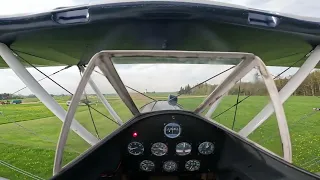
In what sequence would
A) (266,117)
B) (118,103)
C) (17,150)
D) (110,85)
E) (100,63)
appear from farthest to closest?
(17,150) → (266,117) → (118,103) → (110,85) → (100,63)

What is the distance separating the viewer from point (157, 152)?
6.48ft

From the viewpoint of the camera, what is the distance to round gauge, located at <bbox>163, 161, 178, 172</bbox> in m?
2.02

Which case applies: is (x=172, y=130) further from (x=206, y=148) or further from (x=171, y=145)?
(x=206, y=148)

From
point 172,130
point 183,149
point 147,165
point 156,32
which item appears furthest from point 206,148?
point 156,32

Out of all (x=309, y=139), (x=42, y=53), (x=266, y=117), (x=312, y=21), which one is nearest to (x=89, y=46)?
(x=42, y=53)

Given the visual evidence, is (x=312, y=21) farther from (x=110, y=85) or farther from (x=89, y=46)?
(x=89, y=46)

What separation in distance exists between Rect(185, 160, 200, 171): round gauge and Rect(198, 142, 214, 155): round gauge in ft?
0.28

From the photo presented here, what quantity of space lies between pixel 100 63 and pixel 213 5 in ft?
2.82

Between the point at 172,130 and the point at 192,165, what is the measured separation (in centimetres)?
32

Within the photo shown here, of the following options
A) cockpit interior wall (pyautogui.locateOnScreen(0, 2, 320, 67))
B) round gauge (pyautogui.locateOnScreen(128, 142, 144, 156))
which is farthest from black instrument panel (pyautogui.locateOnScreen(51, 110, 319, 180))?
cockpit interior wall (pyautogui.locateOnScreen(0, 2, 320, 67))

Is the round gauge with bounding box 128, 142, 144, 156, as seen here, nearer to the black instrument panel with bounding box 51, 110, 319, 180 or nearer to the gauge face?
the black instrument panel with bounding box 51, 110, 319, 180

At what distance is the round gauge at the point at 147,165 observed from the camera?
6.56 ft

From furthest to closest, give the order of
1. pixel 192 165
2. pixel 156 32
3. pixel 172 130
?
pixel 156 32 < pixel 192 165 < pixel 172 130

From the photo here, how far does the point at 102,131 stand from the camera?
7.12 feet
